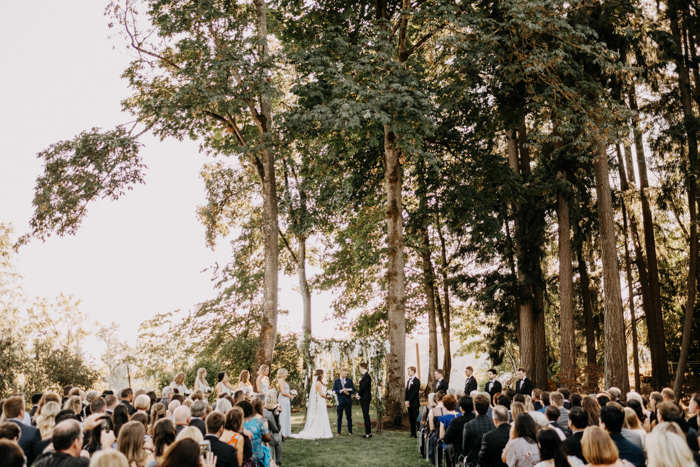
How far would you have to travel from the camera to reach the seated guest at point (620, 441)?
16.0ft

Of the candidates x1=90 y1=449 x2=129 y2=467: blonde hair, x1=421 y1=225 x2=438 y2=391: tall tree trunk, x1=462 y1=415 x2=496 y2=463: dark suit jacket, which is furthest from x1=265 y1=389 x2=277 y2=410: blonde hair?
x1=421 y1=225 x2=438 y2=391: tall tree trunk

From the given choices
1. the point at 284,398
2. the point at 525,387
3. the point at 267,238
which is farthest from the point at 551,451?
the point at 267,238

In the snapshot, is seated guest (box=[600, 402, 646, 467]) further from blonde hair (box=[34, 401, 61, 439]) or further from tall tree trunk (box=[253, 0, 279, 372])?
tall tree trunk (box=[253, 0, 279, 372])

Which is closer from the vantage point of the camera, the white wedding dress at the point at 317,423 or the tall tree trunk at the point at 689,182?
the white wedding dress at the point at 317,423

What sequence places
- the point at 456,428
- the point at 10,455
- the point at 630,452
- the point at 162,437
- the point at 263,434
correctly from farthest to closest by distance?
1. the point at 456,428
2. the point at 263,434
3. the point at 630,452
4. the point at 162,437
5. the point at 10,455

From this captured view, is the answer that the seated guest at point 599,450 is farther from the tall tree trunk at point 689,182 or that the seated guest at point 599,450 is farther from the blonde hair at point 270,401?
the tall tree trunk at point 689,182

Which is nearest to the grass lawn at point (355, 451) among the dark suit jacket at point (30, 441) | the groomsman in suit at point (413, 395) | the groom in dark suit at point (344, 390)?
the groomsman in suit at point (413, 395)

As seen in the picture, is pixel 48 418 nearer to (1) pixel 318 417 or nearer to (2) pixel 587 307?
(1) pixel 318 417

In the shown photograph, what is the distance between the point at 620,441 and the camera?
493 centimetres

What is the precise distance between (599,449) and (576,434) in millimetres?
1374

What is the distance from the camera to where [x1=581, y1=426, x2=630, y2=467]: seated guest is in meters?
3.88

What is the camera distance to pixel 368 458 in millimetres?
10508

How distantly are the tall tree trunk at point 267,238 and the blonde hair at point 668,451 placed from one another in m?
12.5

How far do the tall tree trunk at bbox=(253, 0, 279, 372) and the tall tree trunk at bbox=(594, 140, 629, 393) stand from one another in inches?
369
